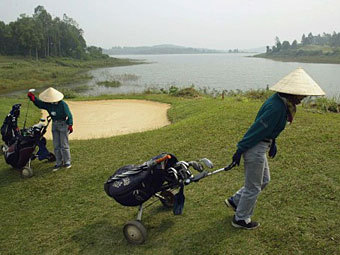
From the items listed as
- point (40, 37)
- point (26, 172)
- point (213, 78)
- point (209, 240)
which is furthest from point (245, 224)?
point (40, 37)

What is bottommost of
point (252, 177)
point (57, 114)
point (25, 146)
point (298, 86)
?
point (25, 146)

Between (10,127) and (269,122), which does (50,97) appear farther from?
(269,122)

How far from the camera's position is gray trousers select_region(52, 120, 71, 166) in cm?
654

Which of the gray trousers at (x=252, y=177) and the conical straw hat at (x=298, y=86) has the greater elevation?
the conical straw hat at (x=298, y=86)

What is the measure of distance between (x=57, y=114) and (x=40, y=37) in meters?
68.4

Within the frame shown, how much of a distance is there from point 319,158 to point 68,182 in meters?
5.32

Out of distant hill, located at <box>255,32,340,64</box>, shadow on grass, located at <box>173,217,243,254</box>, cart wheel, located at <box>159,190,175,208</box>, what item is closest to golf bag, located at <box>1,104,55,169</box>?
cart wheel, located at <box>159,190,175,208</box>

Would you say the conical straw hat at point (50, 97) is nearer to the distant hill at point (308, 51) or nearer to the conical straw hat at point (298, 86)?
the conical straw hat at point (298, 86)

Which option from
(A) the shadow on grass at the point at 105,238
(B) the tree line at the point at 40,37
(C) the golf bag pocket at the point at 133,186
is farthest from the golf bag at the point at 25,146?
(B) the tree line at the point at 40,37

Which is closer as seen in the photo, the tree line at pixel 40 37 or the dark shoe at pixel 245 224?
the dark shoe at pixel 245 224

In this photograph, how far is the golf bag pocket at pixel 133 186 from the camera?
12.6 ft

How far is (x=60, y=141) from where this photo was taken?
6688 mm

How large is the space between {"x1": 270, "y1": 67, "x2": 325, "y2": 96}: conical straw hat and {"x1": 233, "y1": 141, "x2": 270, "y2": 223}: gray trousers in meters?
0.70

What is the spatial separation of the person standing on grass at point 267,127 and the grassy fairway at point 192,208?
62 cm
